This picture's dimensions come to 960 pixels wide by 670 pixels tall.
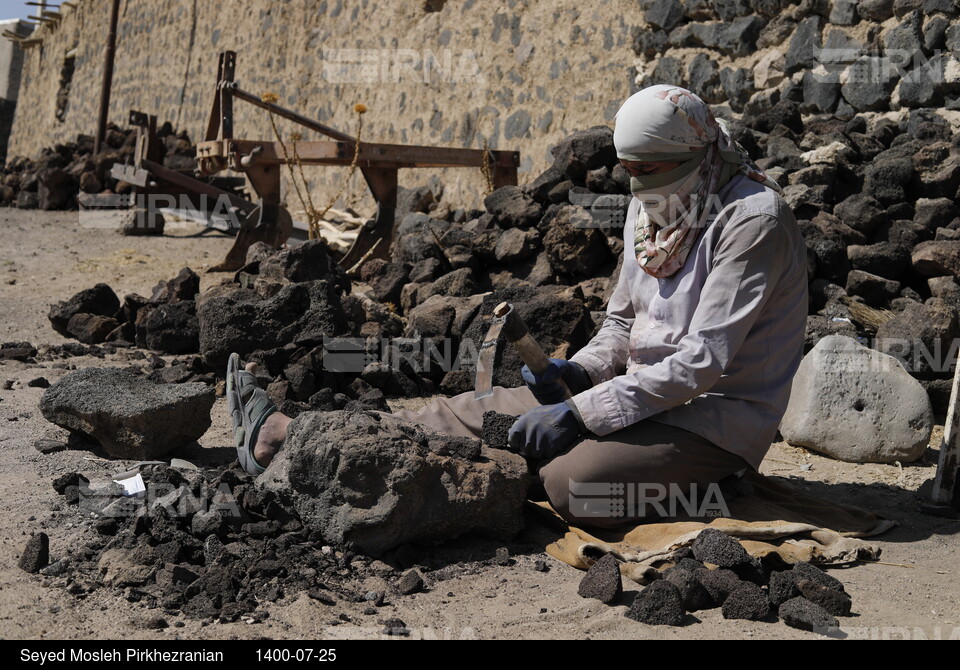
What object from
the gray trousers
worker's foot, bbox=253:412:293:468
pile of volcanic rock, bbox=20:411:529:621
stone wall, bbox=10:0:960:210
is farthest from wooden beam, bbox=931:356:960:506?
stone wall, bbox=10:0:960:210

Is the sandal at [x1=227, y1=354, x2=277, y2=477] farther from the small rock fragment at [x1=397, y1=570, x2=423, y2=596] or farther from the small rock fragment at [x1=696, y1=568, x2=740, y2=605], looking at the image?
the small rock fragment at [x1=696, y1=568, x2=740, y2=605]

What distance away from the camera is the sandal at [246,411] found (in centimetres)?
353

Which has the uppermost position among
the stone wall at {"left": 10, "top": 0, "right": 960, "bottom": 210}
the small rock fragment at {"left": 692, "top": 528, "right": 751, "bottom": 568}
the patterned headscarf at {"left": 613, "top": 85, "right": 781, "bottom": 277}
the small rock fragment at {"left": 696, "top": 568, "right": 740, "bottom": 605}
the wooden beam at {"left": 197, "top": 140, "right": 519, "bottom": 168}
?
the stone wall at {"left": 10, "top": 0, "right": 960, "bottom": 210}

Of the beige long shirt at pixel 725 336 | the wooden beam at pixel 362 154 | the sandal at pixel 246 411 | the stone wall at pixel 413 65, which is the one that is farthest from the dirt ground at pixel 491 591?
the stone wall at pixel 413 65

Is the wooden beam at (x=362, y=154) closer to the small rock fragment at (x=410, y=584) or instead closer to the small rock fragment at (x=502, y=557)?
the small rock fragment at (x=502, y=557)

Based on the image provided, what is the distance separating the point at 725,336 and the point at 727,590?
0.82 meters

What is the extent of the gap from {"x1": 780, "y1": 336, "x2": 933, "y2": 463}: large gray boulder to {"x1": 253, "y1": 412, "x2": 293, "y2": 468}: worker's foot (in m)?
2.49

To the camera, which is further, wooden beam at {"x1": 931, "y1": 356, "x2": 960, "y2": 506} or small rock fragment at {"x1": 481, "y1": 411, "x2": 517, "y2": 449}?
wooden beam at {"x1": 931, "y1": 356, "x2": 960, "y2": 506}

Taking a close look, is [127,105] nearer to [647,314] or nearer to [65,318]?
[65,318]

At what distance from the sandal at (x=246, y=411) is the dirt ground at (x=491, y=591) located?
18.6 inches

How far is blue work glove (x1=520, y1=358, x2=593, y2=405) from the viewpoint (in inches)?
137

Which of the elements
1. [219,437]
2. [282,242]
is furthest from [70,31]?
[219,437]

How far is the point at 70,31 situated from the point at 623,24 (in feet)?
63.9

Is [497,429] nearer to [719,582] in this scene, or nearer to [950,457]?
[719,582]
